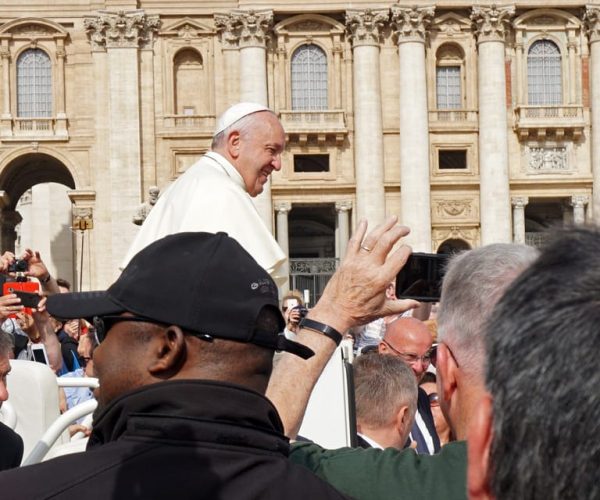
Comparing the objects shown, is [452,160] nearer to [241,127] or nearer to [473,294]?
[241,127]

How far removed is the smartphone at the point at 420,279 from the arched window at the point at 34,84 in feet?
102

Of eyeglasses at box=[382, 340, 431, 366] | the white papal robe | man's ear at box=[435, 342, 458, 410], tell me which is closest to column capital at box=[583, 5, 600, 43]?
eyeglasses at box=[382, 340, 431, 366]

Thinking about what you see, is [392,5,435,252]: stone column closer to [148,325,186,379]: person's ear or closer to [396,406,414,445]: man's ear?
[396,406,414,445]: man's ear

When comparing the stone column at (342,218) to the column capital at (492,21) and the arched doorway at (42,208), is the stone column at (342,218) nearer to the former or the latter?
the column capital at (492,21)

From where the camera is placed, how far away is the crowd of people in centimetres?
129

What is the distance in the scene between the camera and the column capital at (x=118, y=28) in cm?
3316

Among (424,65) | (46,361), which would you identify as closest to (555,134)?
(424,65)

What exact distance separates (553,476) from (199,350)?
45.9 inches

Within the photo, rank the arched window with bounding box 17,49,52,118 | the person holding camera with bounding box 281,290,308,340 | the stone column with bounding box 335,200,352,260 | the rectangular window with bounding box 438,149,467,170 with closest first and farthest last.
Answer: the person holding camera with bounding box 281,290,308,340 < the arched window with bounding box 17,49,52,118 < the stone column with bounding box 335,200,352,260 < the rectangular window with bounding box 438,149,467,170

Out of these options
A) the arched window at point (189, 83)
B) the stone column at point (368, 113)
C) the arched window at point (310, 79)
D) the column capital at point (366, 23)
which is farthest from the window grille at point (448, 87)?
the arched window at point (189, 83)

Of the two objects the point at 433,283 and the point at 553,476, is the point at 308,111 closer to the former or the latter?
the point at 433,283

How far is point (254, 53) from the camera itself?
33188mm

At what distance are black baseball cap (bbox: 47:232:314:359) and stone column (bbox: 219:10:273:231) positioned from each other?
30451mm

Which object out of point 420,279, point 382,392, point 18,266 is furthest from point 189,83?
point 420,279
